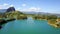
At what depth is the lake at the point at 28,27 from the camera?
4.36m

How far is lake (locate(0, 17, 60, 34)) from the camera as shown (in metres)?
4.36

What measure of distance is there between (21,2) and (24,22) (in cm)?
66

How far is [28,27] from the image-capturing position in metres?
4.42

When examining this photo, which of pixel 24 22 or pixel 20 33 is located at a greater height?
pixel 24 22

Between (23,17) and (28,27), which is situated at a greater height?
(23,17)

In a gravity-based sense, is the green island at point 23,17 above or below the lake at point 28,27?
above

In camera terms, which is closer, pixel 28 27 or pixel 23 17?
pixel 28 27

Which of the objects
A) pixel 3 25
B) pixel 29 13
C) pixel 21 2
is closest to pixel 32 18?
pixel 29 13

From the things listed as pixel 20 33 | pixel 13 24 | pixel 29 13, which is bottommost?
pixel 20 33

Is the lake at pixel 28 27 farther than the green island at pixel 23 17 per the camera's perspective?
No

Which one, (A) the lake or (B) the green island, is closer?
(A) the lake

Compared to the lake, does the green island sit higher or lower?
higher

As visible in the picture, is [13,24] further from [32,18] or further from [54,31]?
[54,31]

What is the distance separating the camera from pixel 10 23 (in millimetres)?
4477
